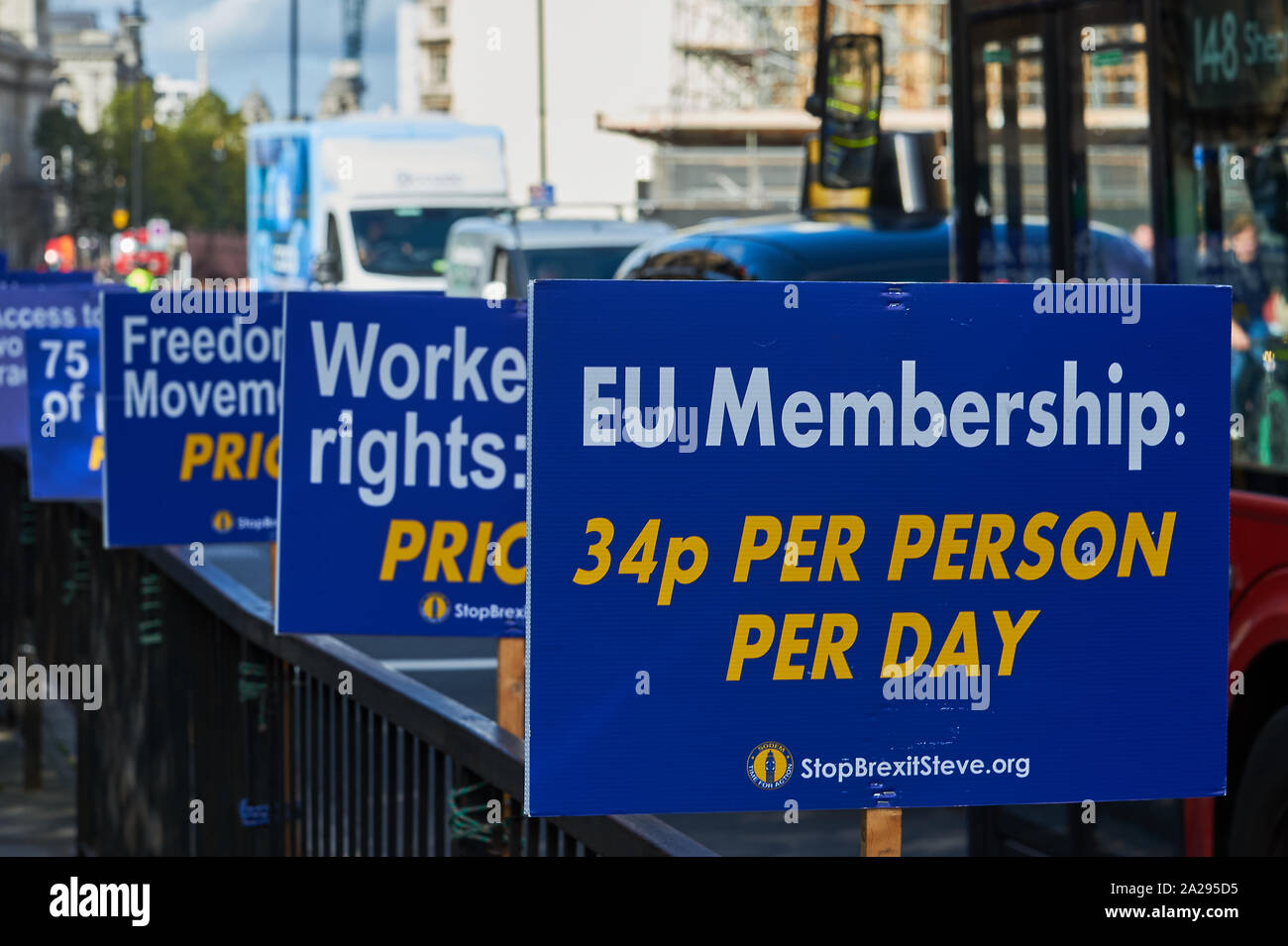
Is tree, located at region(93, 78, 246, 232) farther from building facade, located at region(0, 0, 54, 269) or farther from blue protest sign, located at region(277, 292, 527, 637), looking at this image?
blue protest sign, located at region(277, 292, 527, 637)

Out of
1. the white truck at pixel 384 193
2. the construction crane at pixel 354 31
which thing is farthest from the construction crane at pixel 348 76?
the white truck at pixel 384 193

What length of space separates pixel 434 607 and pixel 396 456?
321mm

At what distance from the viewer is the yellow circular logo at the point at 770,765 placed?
8.68 feet

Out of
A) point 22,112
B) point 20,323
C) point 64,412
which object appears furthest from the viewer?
point 22,112

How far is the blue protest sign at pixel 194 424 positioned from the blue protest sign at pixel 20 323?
469 centimetres

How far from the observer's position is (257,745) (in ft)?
17.1

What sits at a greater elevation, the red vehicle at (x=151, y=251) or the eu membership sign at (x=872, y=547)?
the red vehicle at (x=151, y=251)

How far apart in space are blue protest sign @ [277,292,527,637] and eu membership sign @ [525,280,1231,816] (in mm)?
1830

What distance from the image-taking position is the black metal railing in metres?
3.71

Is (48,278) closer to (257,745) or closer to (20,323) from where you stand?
(20,323)

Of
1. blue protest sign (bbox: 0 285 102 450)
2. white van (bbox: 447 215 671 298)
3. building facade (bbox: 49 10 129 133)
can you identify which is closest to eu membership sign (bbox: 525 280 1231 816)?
blue protest sign (bbox: 0 285 102 450)

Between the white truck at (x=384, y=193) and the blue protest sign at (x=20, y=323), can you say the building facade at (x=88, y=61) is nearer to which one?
the white truck at (x=384, y=193)

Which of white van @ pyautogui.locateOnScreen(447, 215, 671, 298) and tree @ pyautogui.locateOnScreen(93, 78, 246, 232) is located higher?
tree @ pyautogui.locateOnScreen(93, 78, 246, 232)
